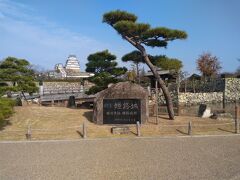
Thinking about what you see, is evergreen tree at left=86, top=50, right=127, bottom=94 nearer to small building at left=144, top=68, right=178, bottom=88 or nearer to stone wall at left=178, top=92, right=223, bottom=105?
small building at left=144, top=68, right=178, bottom=88

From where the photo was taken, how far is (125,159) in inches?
339

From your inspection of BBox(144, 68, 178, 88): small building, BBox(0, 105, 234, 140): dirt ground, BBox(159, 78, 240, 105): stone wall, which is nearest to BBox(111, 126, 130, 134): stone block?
BBox(0, 105, 234, 140): dirt ground

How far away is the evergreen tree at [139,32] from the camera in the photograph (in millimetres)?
15102

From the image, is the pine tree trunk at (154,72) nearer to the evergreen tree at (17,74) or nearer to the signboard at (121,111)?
the signboard at (121,111)

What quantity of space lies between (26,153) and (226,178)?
5920 mm

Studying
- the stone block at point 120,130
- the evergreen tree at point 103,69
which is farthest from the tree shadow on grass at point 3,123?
the evergreen tree at point 103,69

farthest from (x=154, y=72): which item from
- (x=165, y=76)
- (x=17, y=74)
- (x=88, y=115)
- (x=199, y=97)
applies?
(x=199, y=97)

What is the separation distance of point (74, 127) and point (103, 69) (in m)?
9.95

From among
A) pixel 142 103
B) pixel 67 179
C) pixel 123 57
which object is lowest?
pixel 67 179

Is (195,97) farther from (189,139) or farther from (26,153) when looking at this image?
(26,153)

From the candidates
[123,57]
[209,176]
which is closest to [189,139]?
[209,176]

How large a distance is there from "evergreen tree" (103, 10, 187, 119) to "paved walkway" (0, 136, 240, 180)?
552cm

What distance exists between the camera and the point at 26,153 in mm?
9750

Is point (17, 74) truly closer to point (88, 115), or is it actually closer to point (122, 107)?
point (88, 115)
